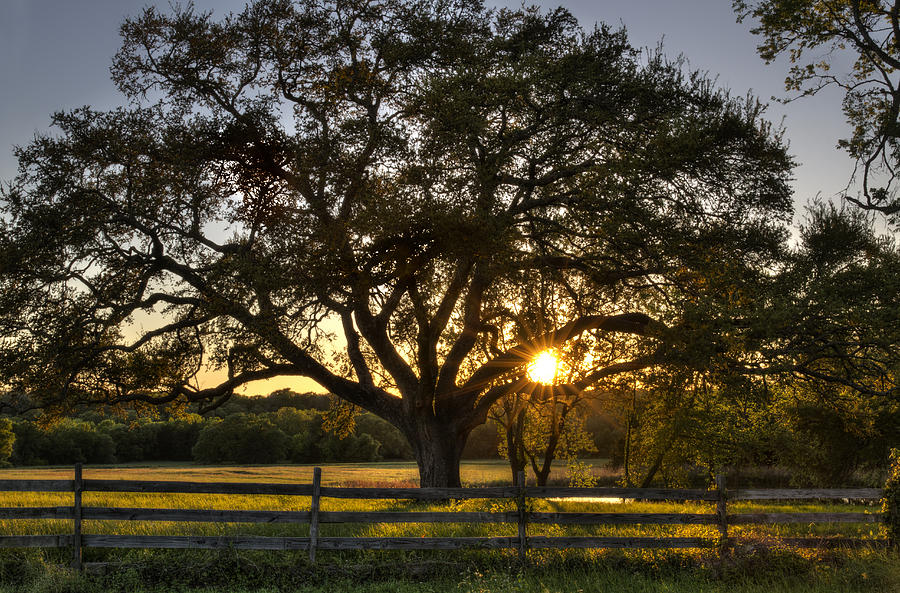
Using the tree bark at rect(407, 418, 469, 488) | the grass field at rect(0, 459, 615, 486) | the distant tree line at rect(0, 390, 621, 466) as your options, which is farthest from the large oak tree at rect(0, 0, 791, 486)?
the distant tree line at rect(0, 390, 621, 466)

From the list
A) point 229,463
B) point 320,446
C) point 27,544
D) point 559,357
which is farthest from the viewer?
point 320,446

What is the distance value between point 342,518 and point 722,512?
23.7ft

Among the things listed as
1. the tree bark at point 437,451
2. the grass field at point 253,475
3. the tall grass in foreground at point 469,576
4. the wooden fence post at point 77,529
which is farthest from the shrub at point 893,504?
the grass field at point 253,475

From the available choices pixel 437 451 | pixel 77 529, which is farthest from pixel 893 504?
pixel 77 529

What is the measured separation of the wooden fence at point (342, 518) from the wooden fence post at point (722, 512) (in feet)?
0.06

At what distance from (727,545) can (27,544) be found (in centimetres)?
1228

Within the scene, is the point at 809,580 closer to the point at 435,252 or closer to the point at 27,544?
the point at 435,252

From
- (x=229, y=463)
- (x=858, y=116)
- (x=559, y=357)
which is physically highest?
(x=858, y=116)

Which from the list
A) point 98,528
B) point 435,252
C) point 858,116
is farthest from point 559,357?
point 98,528

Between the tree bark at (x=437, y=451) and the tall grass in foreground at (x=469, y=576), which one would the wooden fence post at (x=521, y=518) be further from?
the tree bark at (x=437, y=451)

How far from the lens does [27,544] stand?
11.0m

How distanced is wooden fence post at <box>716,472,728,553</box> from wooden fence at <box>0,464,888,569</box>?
18 millimetres

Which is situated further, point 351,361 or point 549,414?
point 549,414

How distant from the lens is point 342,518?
466 inches
